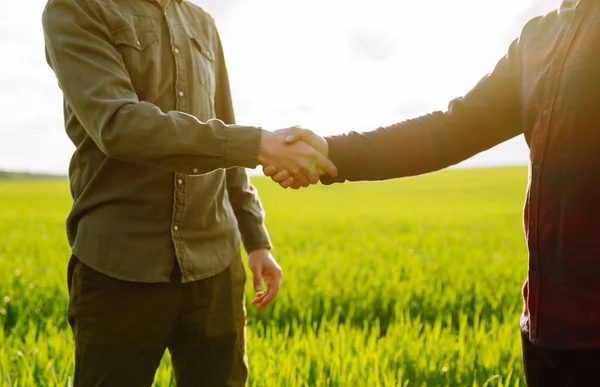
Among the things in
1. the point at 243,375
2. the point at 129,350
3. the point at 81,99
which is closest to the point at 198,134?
the point at 81,99

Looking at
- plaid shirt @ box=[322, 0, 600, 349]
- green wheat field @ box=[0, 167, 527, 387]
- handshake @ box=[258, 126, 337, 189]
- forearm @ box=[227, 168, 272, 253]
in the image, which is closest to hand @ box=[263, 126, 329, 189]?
handshake @ box=[258, 126, 337, 189]

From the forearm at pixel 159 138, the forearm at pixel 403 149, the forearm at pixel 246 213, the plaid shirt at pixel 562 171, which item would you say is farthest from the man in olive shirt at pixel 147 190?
the plaid shirt at pixel 562 171

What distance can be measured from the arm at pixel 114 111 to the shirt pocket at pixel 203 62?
290 mm

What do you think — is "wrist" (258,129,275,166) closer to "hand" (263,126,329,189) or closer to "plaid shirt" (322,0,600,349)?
"hand" (263,126,329,189)

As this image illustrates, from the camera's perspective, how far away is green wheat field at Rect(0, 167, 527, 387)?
310 cm

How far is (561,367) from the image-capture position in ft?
5.20

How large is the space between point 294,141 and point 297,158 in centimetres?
7

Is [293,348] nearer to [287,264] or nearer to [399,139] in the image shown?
[399,139]

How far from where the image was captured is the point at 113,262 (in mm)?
1888

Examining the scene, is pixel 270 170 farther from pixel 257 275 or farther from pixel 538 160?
pixel 538 160

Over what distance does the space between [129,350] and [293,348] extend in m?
1.54

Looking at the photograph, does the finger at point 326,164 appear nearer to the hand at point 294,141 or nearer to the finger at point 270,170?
the hand at point 294,141

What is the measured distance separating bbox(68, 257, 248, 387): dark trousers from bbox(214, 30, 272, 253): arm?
0.99ft

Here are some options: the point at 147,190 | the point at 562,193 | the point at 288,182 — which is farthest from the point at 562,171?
the point at 147,190
